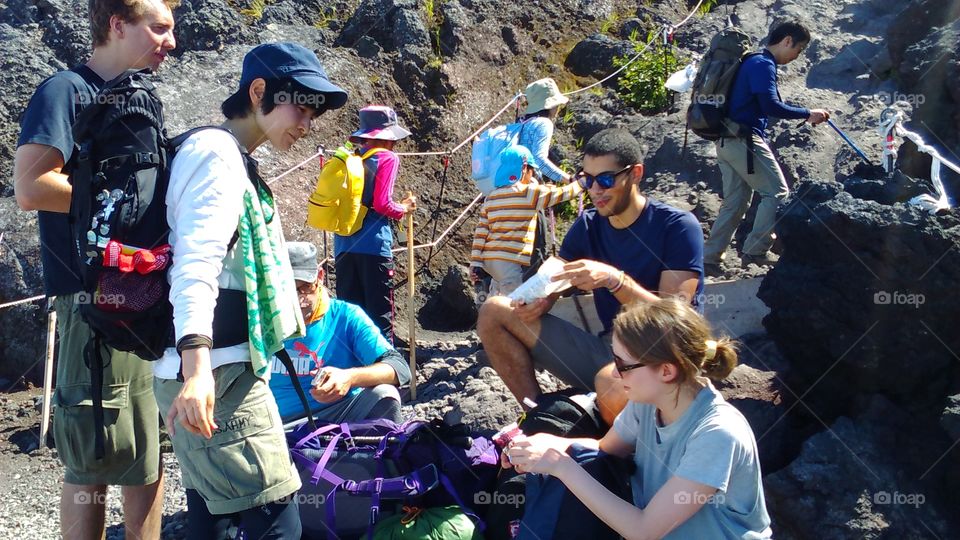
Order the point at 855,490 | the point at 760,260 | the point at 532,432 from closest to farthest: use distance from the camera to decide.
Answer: the point at 532,432 → the point at 855,490 → the point at 760,260

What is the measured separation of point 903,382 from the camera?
4.64 metres

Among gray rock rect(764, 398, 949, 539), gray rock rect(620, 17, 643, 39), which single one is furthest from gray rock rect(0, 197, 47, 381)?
→ gray rock rect(620, 17, 643, 39)

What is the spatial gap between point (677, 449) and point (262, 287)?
4.57 feet

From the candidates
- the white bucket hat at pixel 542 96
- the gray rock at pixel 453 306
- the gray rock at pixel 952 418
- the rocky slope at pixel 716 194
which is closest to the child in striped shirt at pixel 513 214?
the white bucket hat at pixel 542 96

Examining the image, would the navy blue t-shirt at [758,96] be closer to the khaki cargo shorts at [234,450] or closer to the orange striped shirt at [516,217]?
the orange striped shirt at [516,217]

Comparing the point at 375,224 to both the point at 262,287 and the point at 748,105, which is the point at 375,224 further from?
the point at 262,287

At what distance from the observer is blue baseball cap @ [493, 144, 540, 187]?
6238 mm

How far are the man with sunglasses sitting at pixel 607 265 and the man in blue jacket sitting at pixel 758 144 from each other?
2635 mm

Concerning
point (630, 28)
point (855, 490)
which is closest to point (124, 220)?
point (855, 490)

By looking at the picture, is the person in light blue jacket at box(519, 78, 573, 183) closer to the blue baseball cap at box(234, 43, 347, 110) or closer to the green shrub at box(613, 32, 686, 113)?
the green shrub at box(613, 32, 686, 113)

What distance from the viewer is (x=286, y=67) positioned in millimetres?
2627

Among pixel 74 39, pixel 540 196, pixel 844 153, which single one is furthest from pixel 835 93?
pixel 74 39

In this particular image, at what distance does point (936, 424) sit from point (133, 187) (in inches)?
154

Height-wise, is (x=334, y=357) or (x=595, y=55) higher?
(x=334, y=357)
